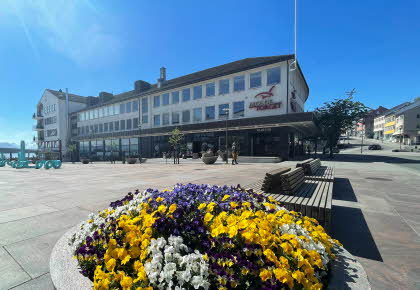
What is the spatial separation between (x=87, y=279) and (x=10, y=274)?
1508mm

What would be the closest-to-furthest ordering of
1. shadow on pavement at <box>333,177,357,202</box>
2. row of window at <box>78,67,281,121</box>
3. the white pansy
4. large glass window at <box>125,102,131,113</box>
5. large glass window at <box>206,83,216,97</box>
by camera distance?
the white pansy → shadow on pavement at <box>333,177,357,202</box> → row of window at <box>78,67,281,121</box> → large glass window at <box>206,83,216,97</box> → large glass window at <box>125,102,131,113</box>

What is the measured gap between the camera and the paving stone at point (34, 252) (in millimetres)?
2461

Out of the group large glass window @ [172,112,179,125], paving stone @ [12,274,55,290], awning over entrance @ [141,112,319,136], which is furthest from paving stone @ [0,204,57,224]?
large glass window @ [172,112,179,125]

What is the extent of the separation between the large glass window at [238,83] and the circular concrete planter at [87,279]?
2593 centimetres

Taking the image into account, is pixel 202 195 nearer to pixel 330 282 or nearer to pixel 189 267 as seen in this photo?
pixel 189 267

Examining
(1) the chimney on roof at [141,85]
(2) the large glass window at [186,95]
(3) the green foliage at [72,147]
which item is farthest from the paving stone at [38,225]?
(3) the green foliage at [72,147]

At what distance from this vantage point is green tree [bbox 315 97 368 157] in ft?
93.6

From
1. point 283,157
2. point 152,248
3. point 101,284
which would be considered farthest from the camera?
point 283,157

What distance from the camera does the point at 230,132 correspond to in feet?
88.1

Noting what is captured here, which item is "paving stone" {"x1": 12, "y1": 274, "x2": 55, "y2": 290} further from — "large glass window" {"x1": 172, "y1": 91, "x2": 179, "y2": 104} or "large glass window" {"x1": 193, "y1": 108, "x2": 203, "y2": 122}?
"large glass window" {"x1": 172, "y1": 91, "x2": 179, "y2": 104}

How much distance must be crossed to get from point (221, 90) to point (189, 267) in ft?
93.2

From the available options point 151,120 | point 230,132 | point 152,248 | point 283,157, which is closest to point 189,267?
point 152,248

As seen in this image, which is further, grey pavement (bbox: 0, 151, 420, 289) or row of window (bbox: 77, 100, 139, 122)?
row of window (bbox: 77, 100, 139, 122)

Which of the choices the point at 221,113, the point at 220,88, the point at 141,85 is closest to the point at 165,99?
the point at 220,88
